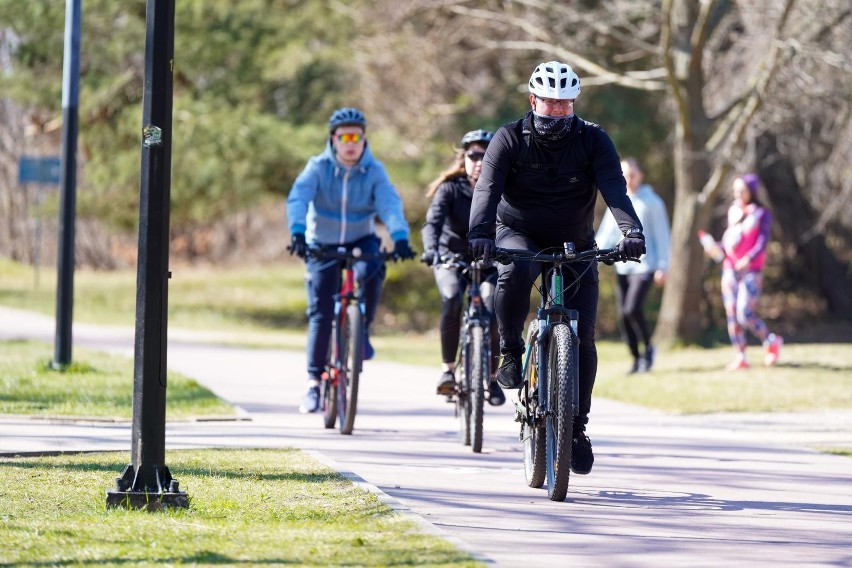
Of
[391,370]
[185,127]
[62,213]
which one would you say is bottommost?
[391,370]

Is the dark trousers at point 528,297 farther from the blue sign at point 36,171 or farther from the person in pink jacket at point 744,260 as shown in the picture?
the blue sign at point 36,171

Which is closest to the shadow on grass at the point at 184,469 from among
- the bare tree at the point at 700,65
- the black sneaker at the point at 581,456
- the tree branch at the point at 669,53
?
the black sneaker at the point at 581,456

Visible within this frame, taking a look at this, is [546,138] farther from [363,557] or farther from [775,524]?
[363,557]

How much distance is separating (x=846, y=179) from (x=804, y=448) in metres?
13.0

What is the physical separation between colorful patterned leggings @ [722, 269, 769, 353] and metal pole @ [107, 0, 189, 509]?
9.35 metres

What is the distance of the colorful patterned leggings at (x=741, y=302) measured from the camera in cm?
1490

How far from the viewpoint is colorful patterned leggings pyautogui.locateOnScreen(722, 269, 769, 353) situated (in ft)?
48.9

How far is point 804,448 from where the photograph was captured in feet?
31.4

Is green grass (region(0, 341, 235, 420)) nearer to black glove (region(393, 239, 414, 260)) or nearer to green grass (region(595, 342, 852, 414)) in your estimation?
black glove (region(393, 239, 414, 260))

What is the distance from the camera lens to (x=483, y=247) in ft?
22.8

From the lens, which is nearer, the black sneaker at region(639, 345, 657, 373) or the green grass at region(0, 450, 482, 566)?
the green grass at region(0, 450, 482, 566)

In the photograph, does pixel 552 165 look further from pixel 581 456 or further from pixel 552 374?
pixel 581 456

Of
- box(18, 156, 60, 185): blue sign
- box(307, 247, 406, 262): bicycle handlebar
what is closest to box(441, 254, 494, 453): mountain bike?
box(307, 247, 406, 262): bicycle handlebar

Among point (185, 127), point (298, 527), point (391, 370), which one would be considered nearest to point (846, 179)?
point (391, 370)
